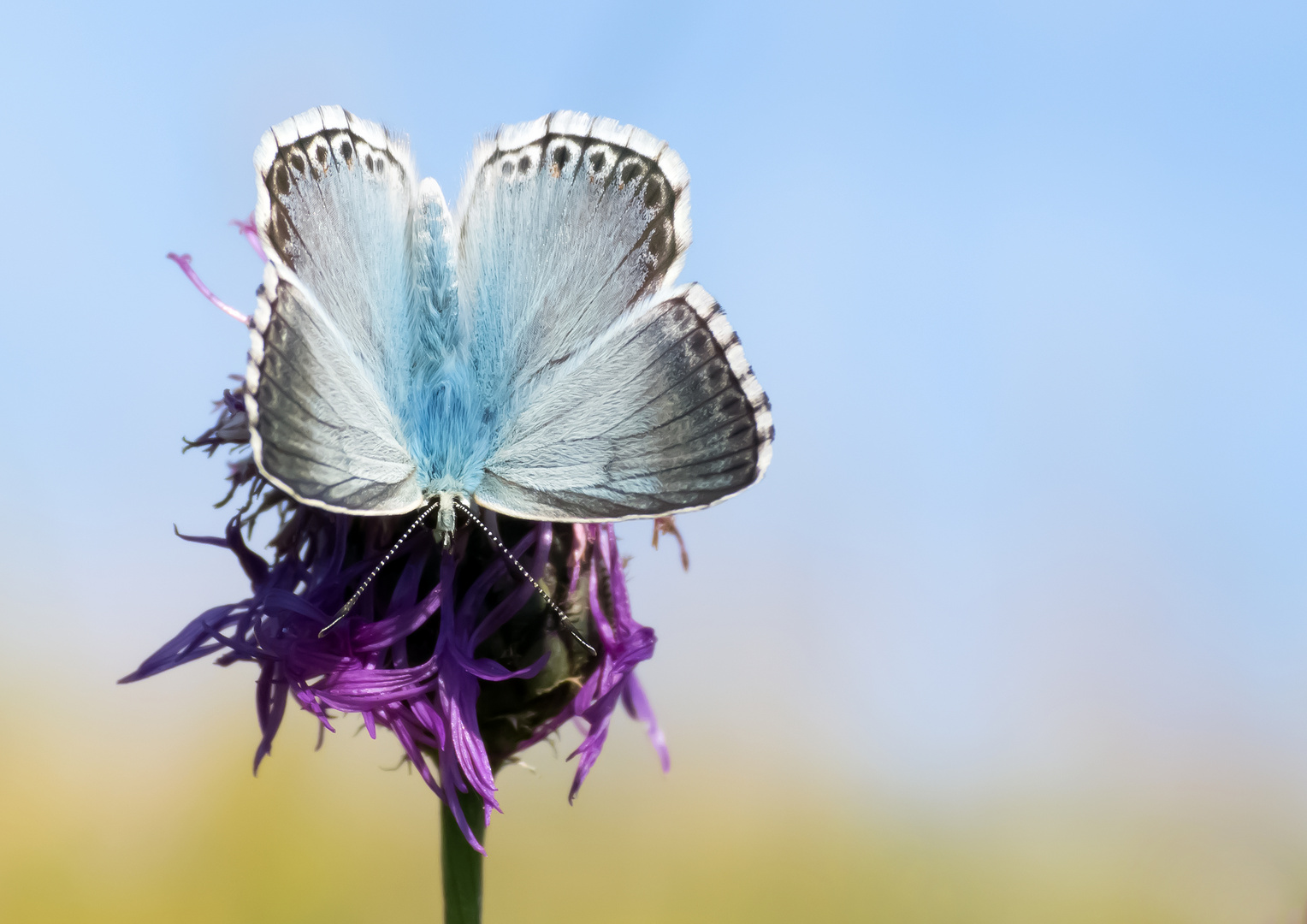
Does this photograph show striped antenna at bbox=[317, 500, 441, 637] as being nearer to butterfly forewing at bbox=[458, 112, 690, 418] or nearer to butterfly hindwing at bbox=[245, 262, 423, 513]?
butterfly hindwing at bbox=[245, 262, 423, 513]

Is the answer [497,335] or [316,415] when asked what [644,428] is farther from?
[316,415]

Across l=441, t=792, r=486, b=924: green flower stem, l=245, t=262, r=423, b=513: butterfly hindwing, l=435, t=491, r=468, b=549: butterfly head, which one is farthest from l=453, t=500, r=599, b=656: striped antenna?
l=441, t=792, r=486, b=924: green flower stem

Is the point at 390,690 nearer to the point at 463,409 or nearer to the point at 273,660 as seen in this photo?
the point at 273,660

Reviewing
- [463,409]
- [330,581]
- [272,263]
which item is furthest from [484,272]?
[330,581]

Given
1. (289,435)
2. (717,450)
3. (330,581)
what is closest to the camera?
(289,435)

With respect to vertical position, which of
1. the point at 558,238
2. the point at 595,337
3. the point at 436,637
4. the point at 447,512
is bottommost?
the point at 436,637

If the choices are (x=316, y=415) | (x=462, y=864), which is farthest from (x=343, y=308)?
(x=462, y=864)

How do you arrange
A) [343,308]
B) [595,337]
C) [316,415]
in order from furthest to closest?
[595,337] < [343,308] < [316,415]
